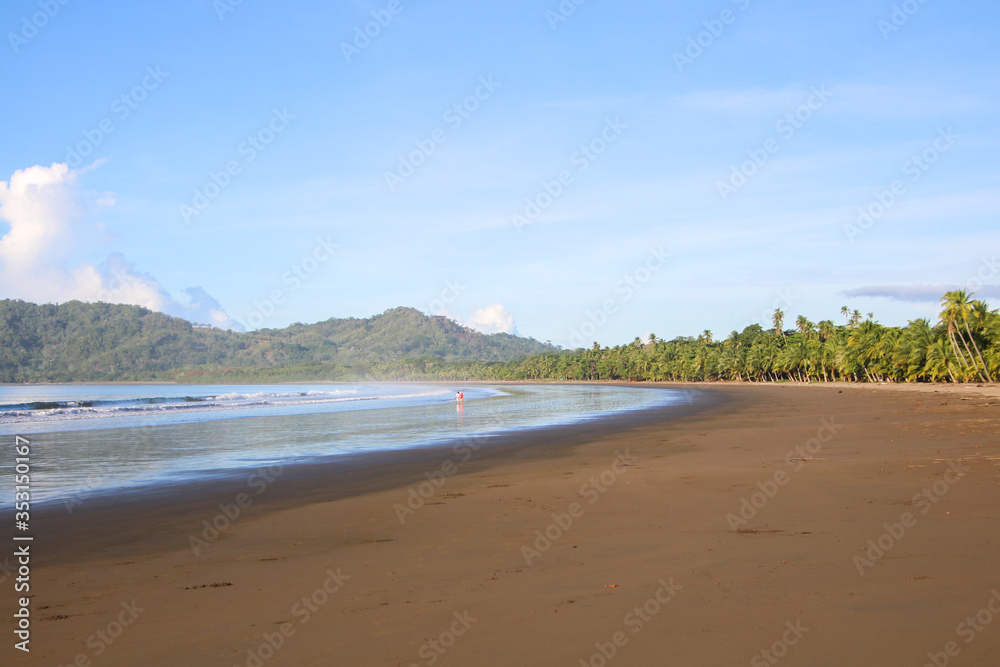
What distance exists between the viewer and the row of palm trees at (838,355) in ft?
201

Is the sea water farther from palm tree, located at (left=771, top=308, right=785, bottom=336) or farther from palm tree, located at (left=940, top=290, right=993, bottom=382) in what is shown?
palm tree, located at (left=771, top=308, right=785, bottom=336)

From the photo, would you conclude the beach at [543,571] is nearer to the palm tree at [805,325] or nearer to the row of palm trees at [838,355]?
the row of palm trees at [838,355]

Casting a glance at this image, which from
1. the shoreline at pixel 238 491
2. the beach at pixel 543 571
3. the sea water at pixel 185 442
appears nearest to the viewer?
the beach at pixel 543 571

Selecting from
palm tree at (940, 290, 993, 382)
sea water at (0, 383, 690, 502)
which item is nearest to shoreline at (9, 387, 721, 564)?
sea water at (0, 383, 690, 502)

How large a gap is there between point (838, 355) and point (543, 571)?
90.4m

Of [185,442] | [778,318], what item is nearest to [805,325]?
[778,318]

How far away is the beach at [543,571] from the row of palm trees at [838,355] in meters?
59.1

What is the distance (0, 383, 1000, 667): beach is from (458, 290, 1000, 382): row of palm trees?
5910 cm

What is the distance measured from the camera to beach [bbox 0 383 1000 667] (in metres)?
4.96

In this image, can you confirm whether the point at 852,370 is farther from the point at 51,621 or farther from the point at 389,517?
the point at 51,621

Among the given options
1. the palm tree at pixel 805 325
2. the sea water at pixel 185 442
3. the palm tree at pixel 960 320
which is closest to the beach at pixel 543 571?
the sea water at pixel 185 442

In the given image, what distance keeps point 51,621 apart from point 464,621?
152 inches

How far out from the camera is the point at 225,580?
22.9 feet

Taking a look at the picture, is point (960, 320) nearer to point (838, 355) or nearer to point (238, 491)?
point (838, 355)
